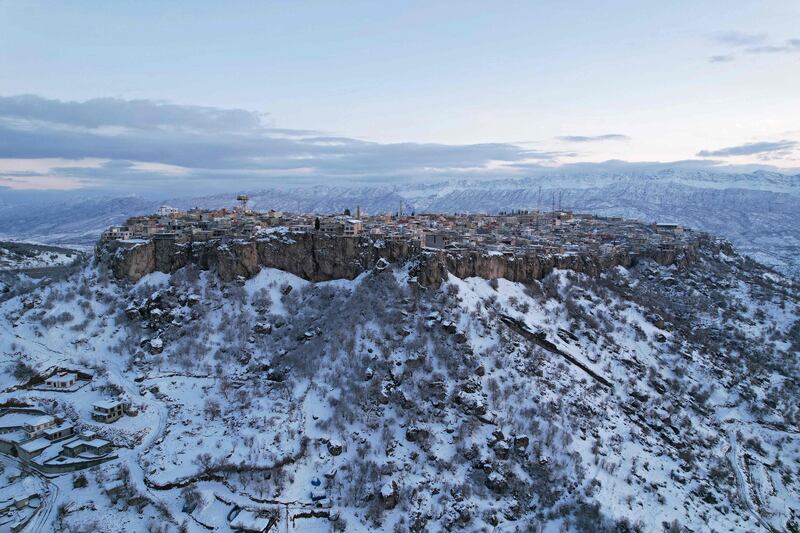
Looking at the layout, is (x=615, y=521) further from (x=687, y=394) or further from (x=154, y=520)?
(x=154, y=520)

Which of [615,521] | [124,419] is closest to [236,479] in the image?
[124,419]

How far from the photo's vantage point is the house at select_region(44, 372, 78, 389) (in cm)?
3566

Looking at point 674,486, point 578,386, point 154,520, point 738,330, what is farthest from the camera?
point 738,330

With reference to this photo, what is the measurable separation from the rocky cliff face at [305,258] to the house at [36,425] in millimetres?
15999

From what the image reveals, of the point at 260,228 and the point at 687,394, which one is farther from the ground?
the point at 260,228

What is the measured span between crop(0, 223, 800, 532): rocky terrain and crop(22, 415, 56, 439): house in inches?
62.8

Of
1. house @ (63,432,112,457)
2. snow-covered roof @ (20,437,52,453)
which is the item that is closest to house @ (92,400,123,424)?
house @ (63,432,112,457)

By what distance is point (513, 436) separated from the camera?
3253cm

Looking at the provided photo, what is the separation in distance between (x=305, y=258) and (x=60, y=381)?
69.2ft

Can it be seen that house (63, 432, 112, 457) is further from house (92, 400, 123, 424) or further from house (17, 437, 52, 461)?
house (92, 400, 123, 424)

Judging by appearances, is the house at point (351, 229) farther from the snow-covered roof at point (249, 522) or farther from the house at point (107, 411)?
the snow-covered roof at point (249, 522)

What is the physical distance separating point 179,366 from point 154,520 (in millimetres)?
13715

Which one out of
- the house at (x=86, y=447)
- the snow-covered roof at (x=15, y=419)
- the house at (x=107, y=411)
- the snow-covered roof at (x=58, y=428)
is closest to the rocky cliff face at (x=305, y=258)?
the snow-covered roof at (x=15, y=419)

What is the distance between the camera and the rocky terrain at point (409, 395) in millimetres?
28453
